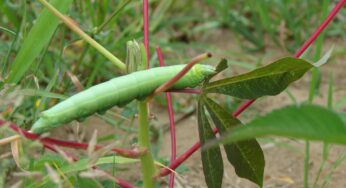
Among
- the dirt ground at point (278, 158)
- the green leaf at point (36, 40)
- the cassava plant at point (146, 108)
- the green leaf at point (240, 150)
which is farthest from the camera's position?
the dirt ground at point (278, 158)

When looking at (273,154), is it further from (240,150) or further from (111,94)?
(111,94)

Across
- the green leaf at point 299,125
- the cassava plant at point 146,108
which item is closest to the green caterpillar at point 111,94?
the cassava plant at point 146,108

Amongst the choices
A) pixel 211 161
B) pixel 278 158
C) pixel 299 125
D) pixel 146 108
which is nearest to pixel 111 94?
pixel 146 108

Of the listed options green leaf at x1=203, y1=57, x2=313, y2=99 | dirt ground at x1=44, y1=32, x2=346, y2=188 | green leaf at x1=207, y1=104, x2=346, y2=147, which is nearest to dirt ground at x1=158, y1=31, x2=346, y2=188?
dirt ground at x1=44, y1=32, x2=346, y2=188

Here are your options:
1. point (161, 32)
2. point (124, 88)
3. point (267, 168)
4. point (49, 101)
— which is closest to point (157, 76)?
point (124, 88)

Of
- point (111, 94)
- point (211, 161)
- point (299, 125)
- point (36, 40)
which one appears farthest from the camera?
point (36, 40)

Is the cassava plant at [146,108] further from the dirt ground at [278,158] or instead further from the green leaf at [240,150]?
the dirt ground at [278,158]

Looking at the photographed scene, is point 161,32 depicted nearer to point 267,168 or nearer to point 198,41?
point 198,41
